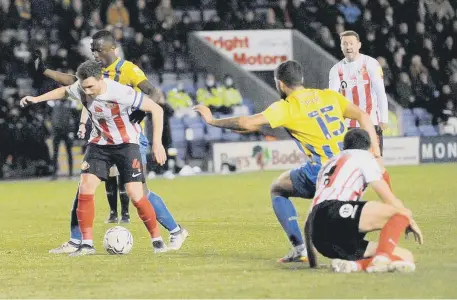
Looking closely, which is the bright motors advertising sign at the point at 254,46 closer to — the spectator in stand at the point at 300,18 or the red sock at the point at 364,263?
the spectator in stand at the point at 300,18

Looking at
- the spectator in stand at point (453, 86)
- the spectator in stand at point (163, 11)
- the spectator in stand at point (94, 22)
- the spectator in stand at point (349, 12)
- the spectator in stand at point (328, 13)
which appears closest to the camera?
the spectator in stand at point (94, 22)

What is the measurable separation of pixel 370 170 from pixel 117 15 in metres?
19.2

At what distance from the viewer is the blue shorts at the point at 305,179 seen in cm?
888

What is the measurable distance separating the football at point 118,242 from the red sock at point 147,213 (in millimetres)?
218

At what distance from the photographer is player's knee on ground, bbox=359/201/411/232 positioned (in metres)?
7.89

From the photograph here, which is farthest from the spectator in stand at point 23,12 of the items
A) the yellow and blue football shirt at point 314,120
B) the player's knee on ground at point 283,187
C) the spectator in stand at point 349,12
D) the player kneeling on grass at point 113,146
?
the yellow and blue football shirt at point 314,120

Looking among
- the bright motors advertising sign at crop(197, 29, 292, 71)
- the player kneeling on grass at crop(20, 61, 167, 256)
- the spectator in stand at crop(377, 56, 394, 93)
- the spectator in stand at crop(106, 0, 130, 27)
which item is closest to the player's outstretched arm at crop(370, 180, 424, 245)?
the player kneeling on grass at crop(20, 61, 167, 256)

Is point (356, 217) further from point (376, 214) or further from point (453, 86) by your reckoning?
point (453, 86)

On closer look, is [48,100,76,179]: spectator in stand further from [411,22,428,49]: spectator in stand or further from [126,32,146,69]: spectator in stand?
[411,22,428,49]: spectator in stand

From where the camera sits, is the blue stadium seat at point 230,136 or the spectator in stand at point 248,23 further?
the spectator in stand at point 248,23

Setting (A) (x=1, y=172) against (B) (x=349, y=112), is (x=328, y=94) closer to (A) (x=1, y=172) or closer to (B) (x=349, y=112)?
→ (B) (x=349, y=112)

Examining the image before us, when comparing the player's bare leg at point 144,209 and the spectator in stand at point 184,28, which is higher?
the spectator in stand at point 184,28

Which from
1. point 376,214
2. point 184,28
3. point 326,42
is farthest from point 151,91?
point 326,42

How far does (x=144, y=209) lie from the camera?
9.94 meters
